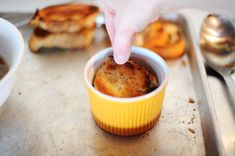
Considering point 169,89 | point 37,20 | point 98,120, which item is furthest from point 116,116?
point 37,20

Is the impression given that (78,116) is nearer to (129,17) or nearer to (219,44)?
(129,17)

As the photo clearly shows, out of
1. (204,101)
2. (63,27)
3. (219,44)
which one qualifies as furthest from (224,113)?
(63,27)

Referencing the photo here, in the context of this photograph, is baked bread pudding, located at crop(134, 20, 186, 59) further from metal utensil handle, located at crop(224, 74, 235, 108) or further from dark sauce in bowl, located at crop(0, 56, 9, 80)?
dark sauce in bowl, located at crop(0, 56, 9, 80)

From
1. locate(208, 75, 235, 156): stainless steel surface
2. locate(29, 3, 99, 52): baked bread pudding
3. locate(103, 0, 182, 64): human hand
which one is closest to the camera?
locate(103, 0, 182, 64): human hand

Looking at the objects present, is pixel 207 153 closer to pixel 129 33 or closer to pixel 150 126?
pixel 150 126

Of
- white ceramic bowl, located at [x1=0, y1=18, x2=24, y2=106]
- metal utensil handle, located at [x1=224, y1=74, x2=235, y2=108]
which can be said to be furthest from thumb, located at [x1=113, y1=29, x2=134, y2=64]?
metal utensil handle, located at [x1=224, y1=74, x2=235, y2=108]
